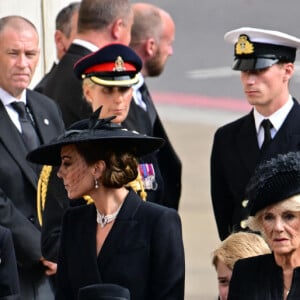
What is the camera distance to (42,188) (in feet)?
24.1

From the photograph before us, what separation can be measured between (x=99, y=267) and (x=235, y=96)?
958cm

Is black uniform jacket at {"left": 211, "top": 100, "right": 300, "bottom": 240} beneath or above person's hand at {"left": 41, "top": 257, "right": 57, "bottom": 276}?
above

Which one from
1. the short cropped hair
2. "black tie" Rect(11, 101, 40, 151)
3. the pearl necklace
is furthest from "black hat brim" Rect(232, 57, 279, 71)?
the pearl necklace

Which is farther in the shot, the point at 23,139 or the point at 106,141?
the point at 23,139

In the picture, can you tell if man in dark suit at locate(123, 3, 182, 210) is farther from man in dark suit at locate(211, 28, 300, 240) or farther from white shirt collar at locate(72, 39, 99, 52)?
man in dark suit at locate(211, 28, 300, 240)

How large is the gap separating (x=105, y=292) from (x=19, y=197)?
6.59 ft

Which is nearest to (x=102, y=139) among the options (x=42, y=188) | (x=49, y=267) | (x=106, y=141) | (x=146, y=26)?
(x=106, y=141)

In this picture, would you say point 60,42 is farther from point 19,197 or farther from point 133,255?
point 133,255

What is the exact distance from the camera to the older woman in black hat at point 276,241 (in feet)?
19.4

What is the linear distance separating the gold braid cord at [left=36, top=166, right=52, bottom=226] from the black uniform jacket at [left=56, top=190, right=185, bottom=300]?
84 centimetres

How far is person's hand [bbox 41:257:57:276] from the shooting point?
7625mm

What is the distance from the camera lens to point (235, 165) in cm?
782

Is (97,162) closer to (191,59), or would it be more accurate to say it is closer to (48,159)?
(48,159)

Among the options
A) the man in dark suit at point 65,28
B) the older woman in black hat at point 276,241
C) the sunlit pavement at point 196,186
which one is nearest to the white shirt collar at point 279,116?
the older woman in black hat at point 276,241
